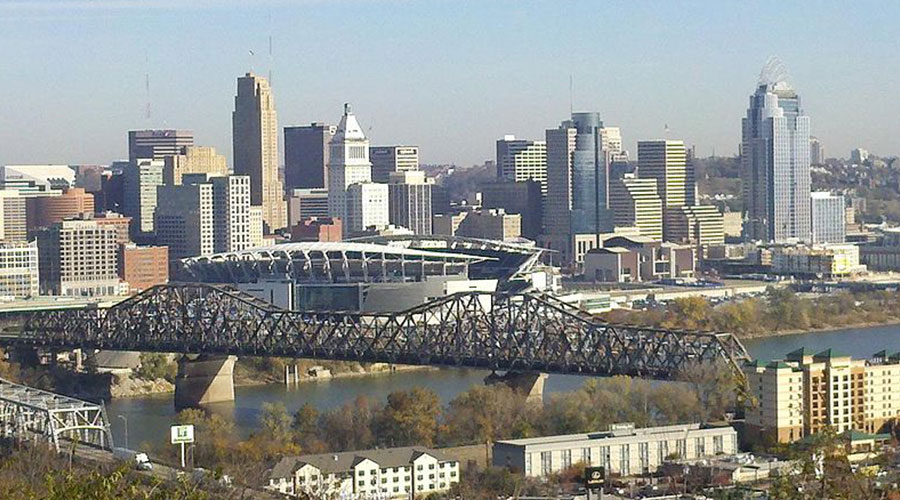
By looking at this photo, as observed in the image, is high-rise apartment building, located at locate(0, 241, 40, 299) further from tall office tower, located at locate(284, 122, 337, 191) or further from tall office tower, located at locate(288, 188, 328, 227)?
tall office tower, located at locate(284, 122, 337, 191)

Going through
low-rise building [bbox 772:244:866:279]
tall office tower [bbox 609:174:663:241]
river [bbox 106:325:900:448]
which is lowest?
river [bbox 106:325:900:448]

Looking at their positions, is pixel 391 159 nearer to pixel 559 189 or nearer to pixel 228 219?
pixel 559 189

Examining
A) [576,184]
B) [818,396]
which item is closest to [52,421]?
[818,396]

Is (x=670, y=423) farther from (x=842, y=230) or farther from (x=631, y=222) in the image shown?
(x=842, y=230)

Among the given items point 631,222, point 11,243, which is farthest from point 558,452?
point 631,222

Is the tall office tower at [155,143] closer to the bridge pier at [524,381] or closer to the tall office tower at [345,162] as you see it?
the tall office tower at [345,162]

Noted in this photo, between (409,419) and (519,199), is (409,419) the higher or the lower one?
the lower one

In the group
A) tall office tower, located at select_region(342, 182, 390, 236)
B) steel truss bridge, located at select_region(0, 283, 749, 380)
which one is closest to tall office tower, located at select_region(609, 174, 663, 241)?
tall office tower, located at select_region(342, 182, 390, 236)
